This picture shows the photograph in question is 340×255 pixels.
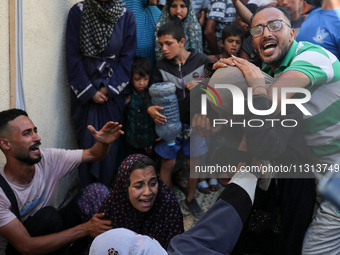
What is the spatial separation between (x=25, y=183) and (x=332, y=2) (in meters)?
2.74

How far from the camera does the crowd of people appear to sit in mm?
1970

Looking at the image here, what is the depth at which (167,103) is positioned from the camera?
11.1ft

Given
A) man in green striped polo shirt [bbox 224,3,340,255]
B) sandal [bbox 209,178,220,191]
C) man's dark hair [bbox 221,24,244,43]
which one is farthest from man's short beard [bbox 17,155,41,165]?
man's dark hair [bbox 221,24,244,43]

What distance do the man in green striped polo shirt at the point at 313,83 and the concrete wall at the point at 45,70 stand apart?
160 centimetres

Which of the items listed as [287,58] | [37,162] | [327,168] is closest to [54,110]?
[37,162]

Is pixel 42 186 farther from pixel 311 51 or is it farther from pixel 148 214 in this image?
pixel 311 51

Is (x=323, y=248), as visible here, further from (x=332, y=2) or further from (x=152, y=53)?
(x=152, y=53)

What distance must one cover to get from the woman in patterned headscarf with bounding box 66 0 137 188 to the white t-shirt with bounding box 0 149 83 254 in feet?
1.80

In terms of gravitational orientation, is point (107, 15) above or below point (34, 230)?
above

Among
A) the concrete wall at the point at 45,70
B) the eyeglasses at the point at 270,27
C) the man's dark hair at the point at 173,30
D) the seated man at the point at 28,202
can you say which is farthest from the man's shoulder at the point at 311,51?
the concrete wall at the point at 45,70

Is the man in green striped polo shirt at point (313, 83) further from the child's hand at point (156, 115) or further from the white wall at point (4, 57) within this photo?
the white wall at point (4, 57)

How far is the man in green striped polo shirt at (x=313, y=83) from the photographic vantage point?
197 cm

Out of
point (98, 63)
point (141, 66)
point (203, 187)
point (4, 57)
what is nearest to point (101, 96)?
point (98, 63)

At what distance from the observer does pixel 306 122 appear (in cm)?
209
